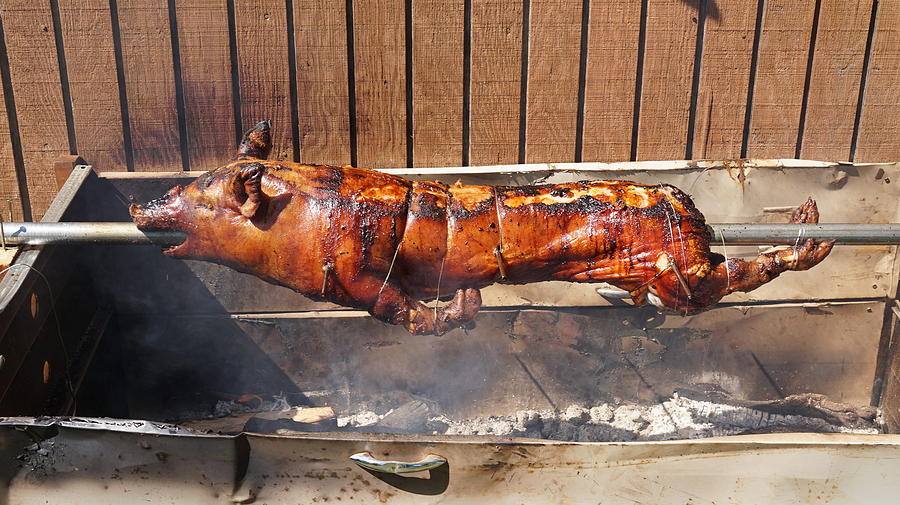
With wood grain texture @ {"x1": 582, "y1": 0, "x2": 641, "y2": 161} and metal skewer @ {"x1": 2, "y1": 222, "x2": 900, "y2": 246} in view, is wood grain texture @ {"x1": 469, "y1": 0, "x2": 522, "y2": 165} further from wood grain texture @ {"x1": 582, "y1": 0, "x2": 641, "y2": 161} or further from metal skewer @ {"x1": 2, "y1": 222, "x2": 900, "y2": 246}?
A: metal skewer @ {"x1": 2, "y1": 222, "x2": 900, "y2": 246}

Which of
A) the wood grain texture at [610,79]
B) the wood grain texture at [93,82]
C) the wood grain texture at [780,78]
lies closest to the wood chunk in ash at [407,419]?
the wood grain texture at [610,79]

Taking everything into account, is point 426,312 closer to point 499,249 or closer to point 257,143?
point 499,249

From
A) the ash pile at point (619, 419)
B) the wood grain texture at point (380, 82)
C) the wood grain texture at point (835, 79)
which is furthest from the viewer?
the ash pile at point (619, 419)

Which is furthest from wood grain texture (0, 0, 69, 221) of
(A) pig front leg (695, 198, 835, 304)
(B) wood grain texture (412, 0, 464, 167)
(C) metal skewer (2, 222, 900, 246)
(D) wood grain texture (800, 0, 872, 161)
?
(D) wood grain texture (800, 0, 872, 161)

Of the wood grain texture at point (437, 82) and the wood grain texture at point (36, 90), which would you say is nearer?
the wood grain texture at point (36, 90)

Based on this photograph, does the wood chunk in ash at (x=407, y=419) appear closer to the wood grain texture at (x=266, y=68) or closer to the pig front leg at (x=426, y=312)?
the pig front leg at (x=426, y=312)

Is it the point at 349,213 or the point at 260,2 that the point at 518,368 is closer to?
the point at 349,213

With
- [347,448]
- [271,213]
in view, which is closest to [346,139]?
[271,213]

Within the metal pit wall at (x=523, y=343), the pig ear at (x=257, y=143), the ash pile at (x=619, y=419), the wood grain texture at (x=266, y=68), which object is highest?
the wood grain texture at (x=266, y=68)
